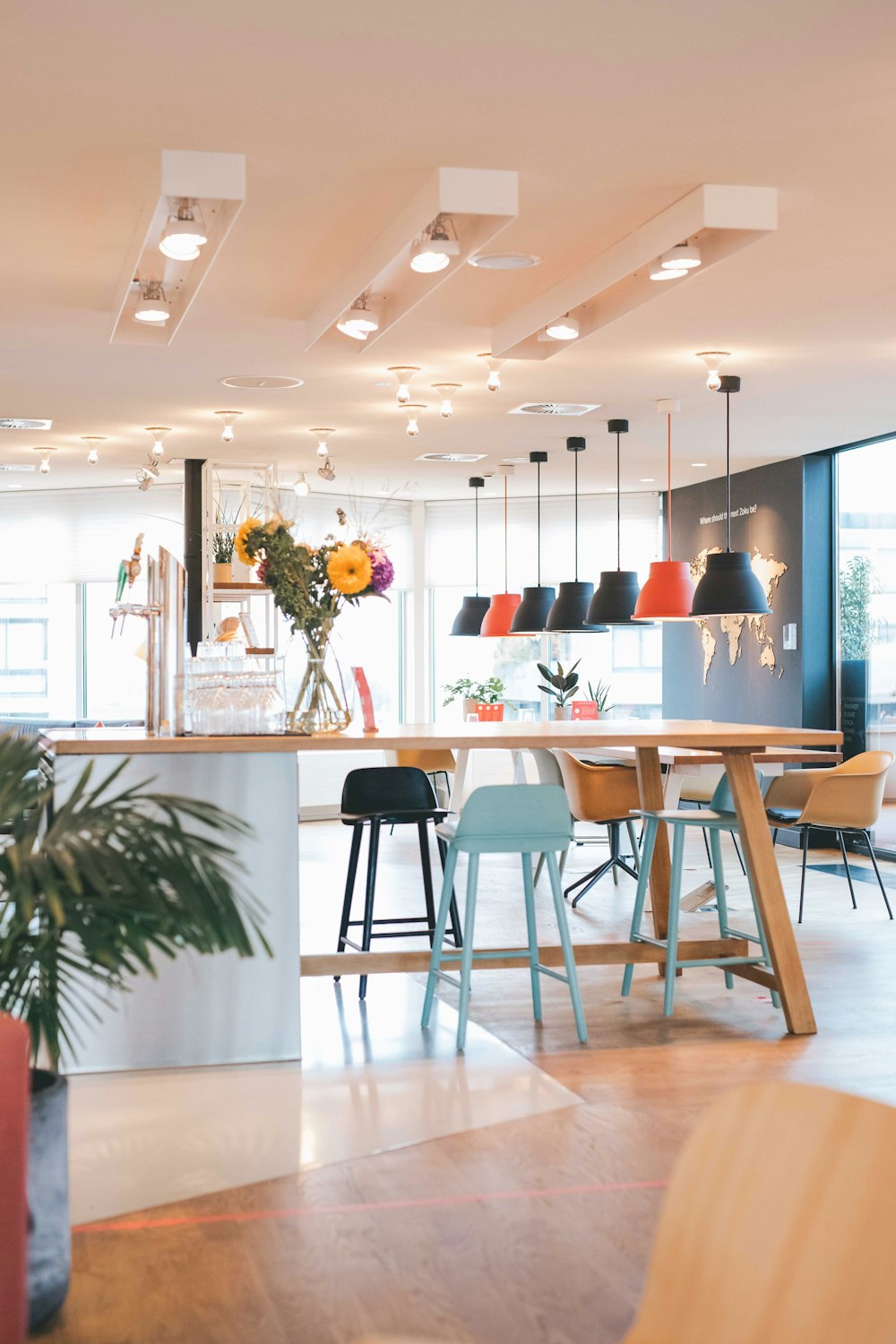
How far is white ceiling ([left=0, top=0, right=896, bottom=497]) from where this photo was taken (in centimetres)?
298

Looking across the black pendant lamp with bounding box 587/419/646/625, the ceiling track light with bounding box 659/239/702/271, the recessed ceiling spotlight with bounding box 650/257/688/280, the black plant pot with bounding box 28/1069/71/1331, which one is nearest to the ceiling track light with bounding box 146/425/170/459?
the black pendant lamp with bounding box 587/419/646/625

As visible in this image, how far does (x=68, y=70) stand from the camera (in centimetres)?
313

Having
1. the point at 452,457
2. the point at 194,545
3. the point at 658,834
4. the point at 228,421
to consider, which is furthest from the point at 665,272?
the point at 194,545

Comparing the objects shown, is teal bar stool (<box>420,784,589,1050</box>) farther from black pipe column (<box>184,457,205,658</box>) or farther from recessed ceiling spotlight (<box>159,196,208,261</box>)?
black pipe column (<box>184,457,205,658</box>)

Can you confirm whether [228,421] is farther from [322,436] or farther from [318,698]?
[318,698]

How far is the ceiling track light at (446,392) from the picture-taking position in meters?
6.76

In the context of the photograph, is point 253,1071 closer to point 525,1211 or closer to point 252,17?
point 525,1211

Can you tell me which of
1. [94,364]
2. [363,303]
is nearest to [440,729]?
[363,303]

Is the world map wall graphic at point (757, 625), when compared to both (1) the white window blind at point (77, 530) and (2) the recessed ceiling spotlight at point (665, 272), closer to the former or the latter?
(1) the white window blind at point (77, 530)

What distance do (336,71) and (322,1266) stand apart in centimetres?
270

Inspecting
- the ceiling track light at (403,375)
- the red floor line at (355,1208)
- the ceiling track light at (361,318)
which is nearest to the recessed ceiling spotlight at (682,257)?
the ceiling track light at (361,318)

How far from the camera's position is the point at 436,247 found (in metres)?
3.94

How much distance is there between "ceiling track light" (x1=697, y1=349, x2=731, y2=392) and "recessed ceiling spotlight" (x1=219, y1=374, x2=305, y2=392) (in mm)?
1993

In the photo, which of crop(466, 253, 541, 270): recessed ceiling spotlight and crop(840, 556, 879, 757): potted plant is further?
crop(840, 556, 879, 757): potted plant
